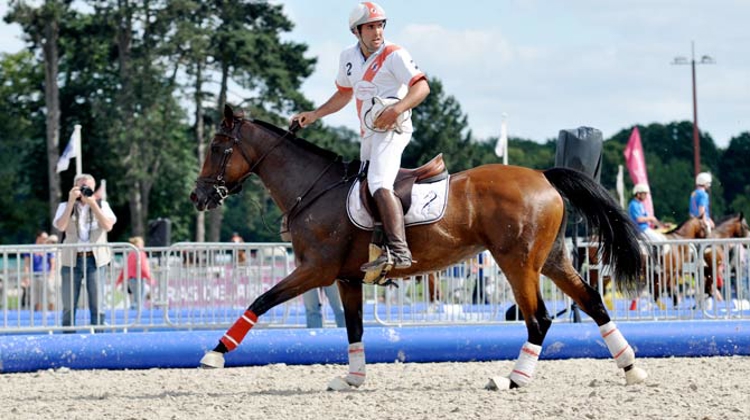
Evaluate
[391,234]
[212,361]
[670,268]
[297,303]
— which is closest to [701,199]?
[670,268]

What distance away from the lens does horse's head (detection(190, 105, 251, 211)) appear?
9070 mm

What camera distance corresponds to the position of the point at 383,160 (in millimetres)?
8484

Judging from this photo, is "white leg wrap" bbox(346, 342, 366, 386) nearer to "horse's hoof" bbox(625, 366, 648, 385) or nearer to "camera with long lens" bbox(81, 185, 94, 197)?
"horse's hoof" bbox(625, 366, 648, 385)

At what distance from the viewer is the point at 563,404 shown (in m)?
7.58

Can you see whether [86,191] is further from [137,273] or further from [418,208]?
[418,208]

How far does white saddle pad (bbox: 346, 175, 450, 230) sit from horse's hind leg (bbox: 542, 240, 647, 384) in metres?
1.03

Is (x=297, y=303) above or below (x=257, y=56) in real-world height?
below

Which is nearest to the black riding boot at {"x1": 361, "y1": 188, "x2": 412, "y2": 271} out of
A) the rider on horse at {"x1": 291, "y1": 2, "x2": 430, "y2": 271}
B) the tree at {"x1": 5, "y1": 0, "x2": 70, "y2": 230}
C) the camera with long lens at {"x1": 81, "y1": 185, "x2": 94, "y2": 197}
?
the rider on horse at {"x1": 291, "y1": 2, "x2": 430, "y2": 271}

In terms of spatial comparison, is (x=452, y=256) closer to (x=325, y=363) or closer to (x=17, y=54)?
(x=325, y=363)

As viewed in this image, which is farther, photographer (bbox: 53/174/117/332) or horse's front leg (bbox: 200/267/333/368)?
photographer (bbox: 53/174/117/332)

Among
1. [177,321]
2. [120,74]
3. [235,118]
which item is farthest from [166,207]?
[235,118]

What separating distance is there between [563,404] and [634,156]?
2345 centimetres

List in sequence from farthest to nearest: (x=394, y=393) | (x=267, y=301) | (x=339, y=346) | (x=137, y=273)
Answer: (x=137, y=273)
(x=339, y=346)
(x=394, y=393)
(x=267, y=301)

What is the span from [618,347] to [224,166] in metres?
3.31
